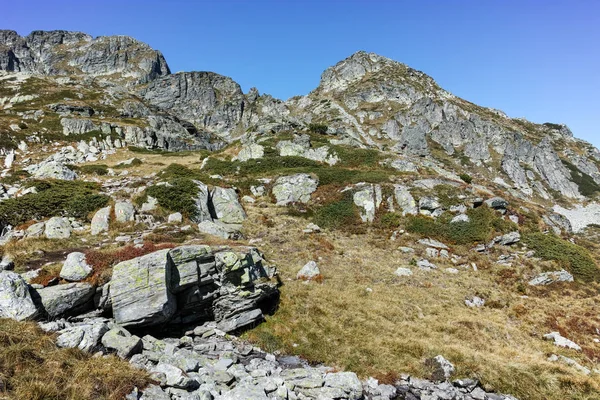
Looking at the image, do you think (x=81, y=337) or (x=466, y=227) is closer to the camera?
(x=81, y=337)

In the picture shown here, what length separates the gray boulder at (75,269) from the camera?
40.2 feet

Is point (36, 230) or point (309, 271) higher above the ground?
point (36, 230)

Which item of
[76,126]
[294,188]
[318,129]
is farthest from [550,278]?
[76,126]

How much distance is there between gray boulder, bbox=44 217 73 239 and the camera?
18.5 meters

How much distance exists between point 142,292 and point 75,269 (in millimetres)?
3375

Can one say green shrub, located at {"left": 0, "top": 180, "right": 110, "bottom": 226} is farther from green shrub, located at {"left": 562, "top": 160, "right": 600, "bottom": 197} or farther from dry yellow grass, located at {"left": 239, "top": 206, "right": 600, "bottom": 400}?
green shrub, located at {"left": 562, "top": 160, "right": 600, "bottom": 197}

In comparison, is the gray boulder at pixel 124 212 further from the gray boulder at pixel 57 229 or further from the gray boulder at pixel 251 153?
the gray boulder at pixel 251 153

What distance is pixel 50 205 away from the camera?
894 inches

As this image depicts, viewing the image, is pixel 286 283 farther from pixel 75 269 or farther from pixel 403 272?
pixel 75 269

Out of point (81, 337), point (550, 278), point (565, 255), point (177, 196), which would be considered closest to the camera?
point (81, 337)

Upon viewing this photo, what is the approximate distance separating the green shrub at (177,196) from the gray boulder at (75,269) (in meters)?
12.8

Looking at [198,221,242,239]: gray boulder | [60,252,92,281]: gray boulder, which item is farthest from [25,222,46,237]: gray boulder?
[198,221,242,239]: gray boulder

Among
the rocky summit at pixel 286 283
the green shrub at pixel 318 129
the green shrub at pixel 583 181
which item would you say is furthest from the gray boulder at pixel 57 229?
the green shrub at pixel 583 181

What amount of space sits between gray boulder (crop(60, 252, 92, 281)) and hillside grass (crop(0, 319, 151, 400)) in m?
3.47
